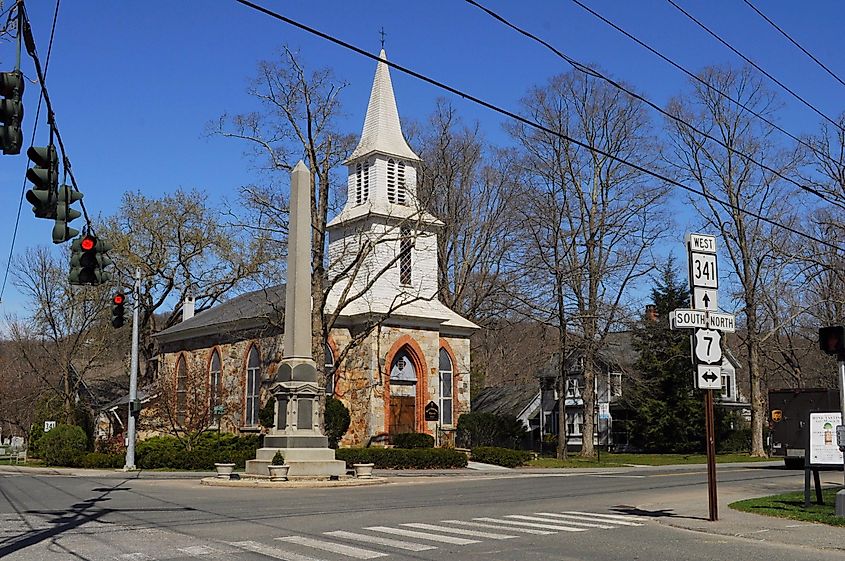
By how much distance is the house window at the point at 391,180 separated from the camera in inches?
1716

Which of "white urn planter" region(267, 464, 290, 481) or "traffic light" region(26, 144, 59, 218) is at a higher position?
"traffic light" region(26, 144, 59, 218)

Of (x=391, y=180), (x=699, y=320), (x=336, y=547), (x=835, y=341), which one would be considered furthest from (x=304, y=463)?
(x=391, y=180)

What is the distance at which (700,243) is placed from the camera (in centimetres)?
1602

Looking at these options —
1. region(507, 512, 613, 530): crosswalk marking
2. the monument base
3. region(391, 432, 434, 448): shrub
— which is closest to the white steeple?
region(391, 432, 434, 448): shrub

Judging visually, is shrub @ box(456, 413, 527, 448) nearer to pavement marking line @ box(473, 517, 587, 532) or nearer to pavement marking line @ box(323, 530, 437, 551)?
pavement marking line @ box(473, 517, 587, 532)

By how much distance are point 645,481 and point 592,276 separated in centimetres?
1588

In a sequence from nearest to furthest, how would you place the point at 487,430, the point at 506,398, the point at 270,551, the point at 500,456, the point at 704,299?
the point at 270,551
the point at 704,299
the point at 500,456
the point at 487,430
the point at 506,398

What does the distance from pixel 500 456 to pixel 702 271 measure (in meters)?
22.9

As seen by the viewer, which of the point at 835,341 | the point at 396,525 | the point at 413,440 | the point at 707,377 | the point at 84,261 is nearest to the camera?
the point at 396,525

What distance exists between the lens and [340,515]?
53.7ft

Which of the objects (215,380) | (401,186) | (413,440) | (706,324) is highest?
(401,186)

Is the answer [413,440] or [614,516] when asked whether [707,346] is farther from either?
[413,440]

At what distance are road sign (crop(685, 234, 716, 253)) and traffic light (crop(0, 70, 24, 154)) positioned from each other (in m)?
10.9

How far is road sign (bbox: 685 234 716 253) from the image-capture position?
1592 cm
